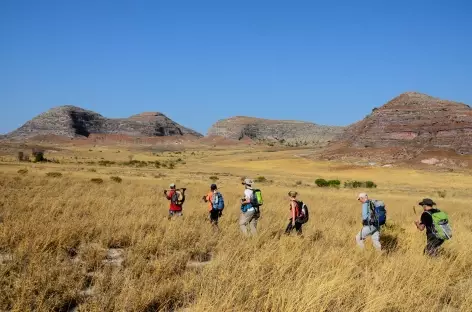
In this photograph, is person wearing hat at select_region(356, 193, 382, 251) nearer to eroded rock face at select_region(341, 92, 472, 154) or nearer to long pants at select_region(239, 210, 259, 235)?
long pants at select_region(239, 210, 259, 235)

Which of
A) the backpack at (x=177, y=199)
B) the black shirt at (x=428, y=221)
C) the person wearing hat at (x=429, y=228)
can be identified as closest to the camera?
the person wearing hat at (x=429, y=228)

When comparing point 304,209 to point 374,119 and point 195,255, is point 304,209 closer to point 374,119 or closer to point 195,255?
point 195,255

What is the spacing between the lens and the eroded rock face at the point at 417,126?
62406mm

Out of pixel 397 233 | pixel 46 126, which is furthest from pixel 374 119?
pixel 46 126

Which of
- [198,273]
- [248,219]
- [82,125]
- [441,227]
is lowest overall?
[198,273]

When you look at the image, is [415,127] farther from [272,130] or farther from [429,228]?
[272,130]

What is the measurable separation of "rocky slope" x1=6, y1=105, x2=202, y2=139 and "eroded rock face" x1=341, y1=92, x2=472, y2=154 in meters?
118

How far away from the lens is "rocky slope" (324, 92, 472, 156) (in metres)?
62.4

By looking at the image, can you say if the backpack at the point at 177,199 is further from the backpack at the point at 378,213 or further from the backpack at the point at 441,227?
the backpack at the point at 441,227

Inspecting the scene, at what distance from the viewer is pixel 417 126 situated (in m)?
66.8

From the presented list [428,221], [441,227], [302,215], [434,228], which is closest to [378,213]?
[428,221]

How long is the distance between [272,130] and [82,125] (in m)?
81.2

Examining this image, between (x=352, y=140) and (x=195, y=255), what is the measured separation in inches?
2830

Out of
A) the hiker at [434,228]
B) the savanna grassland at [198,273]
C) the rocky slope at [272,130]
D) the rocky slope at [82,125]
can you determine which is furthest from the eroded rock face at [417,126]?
the rocky slope at [82,125]
